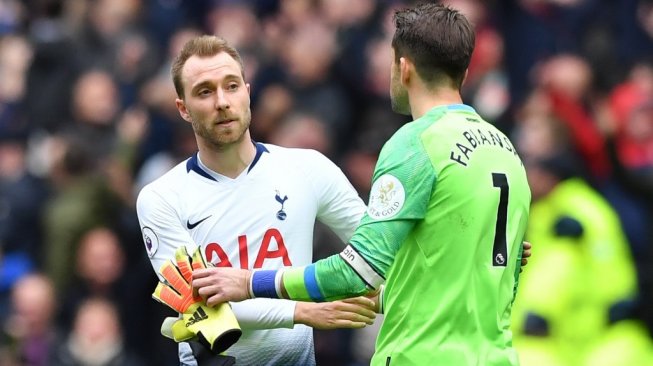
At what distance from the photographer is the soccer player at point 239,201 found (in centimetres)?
647

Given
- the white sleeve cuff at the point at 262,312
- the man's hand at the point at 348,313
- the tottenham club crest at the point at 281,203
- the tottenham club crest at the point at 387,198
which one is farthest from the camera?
the tottenham club crest at the point at 281,203

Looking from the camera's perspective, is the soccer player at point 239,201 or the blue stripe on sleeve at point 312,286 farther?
the soccer player at point 239,201

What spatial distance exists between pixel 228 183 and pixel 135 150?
19.3 ft

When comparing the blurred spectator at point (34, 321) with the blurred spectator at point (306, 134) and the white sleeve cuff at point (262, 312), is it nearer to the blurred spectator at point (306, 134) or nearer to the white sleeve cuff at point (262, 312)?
the blurred spectator at point (306, 134)

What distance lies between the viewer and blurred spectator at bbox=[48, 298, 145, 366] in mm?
11336

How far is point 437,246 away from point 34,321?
6974 millimetres

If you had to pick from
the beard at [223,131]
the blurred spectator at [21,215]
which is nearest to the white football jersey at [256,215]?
the beard at [223,131]

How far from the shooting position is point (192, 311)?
19.6 feet

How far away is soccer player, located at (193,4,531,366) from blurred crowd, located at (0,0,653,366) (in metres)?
3.63

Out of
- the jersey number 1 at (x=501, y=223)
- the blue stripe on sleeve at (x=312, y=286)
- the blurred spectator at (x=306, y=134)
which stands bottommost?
the blue stripe on sleeve at (x=312, y=286)

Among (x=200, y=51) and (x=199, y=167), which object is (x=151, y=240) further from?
(x=200, y=51)

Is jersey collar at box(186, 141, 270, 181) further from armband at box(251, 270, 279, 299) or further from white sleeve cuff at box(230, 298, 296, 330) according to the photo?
armband at box(251, 270, 279, 299)

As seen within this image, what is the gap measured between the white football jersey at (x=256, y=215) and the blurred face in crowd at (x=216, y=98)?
8.8 inches

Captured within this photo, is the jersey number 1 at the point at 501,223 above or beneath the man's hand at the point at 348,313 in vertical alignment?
above
